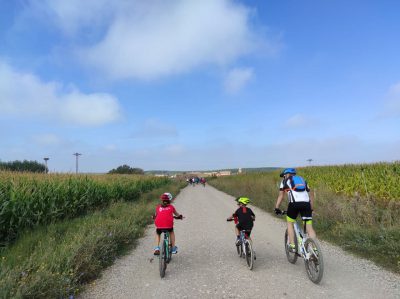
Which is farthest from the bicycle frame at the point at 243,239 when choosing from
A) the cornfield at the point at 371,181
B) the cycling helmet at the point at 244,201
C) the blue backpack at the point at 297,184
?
the cornfield at the point at 371,181

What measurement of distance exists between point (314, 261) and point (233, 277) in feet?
4.79

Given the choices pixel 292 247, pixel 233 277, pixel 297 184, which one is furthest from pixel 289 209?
pixel 233 277

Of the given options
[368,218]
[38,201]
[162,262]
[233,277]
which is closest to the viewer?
[233,277]

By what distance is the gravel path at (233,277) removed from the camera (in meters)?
5.19

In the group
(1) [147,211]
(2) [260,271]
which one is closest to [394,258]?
(2) [260,271]

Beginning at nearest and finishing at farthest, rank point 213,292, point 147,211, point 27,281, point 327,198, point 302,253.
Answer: point 27,281 < point 213,292 < point 302,253 < point 327,198 < point 147,211

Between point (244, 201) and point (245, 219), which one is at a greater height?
point (244, 201)

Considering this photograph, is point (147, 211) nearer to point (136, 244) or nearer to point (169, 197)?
point (136, 244)

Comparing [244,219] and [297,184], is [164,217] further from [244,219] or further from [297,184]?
[297,184]

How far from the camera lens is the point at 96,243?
7152 millimetres

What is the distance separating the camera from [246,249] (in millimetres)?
6770

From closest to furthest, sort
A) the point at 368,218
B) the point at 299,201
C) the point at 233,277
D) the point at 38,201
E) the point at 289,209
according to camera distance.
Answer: the point at 233,277 → the point at 299,201 → the point at 289,209 → the point at 368,218 → the point at 38,201

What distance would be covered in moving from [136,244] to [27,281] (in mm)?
4931

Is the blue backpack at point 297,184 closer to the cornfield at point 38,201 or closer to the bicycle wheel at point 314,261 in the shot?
the bicycle wheel at point 314,261
